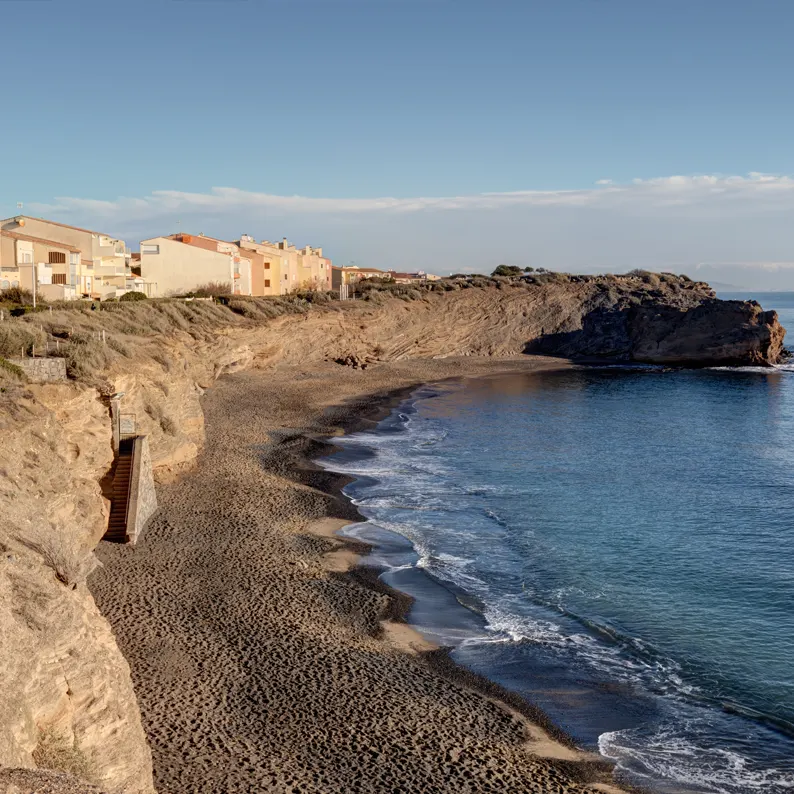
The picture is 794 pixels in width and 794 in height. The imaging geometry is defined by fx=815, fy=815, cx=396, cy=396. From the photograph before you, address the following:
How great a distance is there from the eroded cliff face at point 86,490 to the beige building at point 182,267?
26.9ft

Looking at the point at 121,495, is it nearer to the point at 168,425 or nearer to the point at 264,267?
the point at 168,425

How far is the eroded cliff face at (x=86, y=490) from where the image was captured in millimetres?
9078

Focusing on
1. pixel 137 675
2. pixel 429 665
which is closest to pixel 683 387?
pixel 429 665

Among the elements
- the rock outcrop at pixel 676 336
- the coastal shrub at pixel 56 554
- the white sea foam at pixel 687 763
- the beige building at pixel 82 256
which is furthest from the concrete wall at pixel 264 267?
the white sea foam at pixel 687 763

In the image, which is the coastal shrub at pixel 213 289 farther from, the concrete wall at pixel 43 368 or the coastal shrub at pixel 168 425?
the concrete wall at pixel 43 368

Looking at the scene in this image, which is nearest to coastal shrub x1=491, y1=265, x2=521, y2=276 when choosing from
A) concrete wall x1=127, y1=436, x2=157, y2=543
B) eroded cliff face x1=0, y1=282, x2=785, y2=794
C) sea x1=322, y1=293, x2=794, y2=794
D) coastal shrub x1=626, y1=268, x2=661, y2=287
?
coastal shrub x1=626, y1=268, x2=661, y2=287

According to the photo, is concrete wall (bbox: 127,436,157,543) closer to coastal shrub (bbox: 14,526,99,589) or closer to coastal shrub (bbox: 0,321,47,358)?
coastal shrub (bbox: 0,321,47,358)

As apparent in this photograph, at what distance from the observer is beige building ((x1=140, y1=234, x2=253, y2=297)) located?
62.2m

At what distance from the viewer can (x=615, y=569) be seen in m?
22.0

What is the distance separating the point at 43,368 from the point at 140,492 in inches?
163

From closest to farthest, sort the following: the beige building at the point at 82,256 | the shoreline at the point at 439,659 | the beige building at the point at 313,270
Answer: the shoreline at the point at 439,659 < the beige building at the point at 82,256 < the beige building at the point at 313,270

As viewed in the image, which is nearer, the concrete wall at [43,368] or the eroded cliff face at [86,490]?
the eroded cliff face at [86,490]

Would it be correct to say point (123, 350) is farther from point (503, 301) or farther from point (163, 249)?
point (503, 301)

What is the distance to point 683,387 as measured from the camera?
62438 mm
